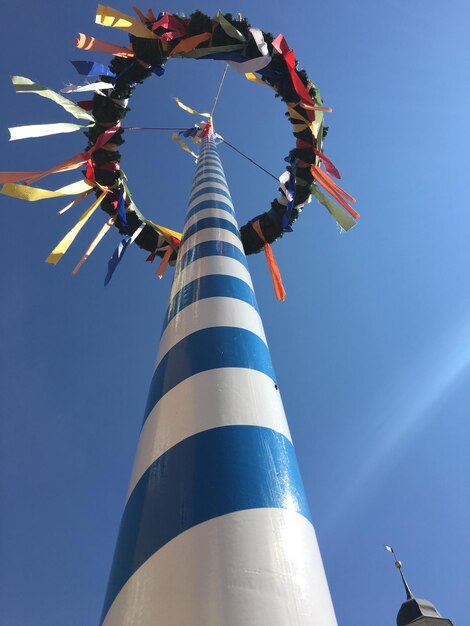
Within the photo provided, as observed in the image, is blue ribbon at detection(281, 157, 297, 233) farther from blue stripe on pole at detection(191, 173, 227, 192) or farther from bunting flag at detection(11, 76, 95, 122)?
bunting flag at detection(11, 76, 95, 122)

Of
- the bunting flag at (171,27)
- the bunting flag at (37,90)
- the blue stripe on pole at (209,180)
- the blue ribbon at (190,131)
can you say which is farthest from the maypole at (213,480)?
the blue ribbon at (190,131)

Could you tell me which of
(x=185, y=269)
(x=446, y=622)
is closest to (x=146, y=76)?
(x=185, y=269)

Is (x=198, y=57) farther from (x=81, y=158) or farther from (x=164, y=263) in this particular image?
(x=164, y=263)

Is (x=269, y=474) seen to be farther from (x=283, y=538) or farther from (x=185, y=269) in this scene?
(x=185, y=269)

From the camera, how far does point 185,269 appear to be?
2.54 meters

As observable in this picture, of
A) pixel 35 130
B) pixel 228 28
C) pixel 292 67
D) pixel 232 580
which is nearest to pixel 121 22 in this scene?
pixel 228 28

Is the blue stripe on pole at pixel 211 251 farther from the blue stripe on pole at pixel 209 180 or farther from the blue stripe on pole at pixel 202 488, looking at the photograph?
the blue stripe on pole at pixel 209 180

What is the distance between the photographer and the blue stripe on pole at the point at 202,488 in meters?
1.14

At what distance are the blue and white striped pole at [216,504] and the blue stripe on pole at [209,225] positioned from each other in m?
1.20

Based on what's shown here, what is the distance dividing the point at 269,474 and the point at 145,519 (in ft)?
1.11

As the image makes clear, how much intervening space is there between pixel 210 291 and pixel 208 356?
20.3 inches

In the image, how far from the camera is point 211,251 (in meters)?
2.64

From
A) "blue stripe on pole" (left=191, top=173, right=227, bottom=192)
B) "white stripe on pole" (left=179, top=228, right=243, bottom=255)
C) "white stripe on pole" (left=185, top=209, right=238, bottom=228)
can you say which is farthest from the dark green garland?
"white stripe on pole" (left=179, top=228, right=243, bottom=255)

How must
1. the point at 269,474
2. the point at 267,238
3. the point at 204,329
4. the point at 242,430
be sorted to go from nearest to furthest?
the point at 269,474
the point at 242,430
the point at 204,329
the point at 267,238
